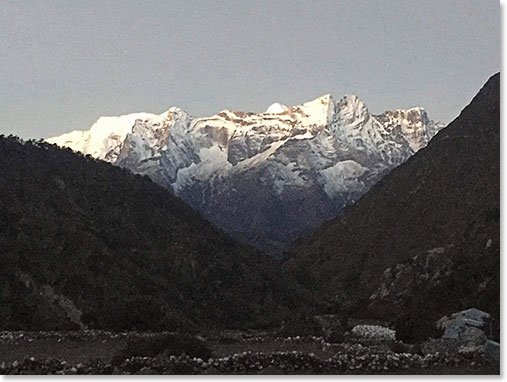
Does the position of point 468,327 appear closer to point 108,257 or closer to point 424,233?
point 108,257

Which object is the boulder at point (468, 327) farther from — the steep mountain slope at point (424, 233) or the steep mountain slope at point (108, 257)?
the steep mountain slope at point (108, 257)

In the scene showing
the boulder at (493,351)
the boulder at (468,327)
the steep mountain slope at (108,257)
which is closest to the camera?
the boulder at (493,351)

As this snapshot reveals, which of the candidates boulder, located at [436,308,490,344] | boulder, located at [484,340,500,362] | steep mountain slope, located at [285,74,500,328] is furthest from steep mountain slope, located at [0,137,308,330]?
boulder, located at [484,340,500,362]

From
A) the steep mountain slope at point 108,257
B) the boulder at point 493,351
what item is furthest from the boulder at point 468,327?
the steep mountain slope at point 108,257

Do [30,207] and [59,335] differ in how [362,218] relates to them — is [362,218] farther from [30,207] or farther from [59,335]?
[59,335]

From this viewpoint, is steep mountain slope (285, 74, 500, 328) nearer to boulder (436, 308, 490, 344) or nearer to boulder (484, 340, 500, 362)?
boulder (436, 308, 490, 344)

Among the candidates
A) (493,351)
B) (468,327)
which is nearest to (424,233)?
(468,327)
